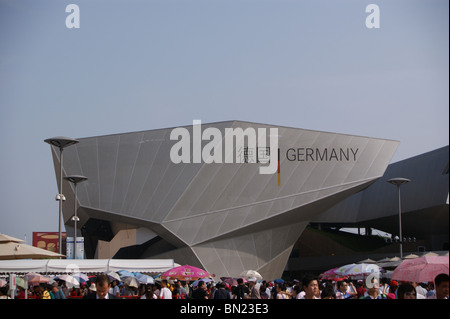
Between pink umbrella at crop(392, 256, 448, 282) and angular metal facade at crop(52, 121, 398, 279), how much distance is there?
80.9ft

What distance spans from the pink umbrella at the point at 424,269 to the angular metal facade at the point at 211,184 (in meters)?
24.7

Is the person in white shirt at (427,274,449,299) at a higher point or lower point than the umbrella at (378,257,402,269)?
higher

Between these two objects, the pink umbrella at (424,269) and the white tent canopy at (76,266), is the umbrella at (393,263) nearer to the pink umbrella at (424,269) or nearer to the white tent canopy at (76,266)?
the white tent canopy at (76,266)

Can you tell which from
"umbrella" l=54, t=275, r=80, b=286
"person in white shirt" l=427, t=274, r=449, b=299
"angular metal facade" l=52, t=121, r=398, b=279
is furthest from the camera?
"angular metal facade" l=52, t=121, r=398, b=279

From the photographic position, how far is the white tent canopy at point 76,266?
21.7 m

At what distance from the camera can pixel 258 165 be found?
37469mm

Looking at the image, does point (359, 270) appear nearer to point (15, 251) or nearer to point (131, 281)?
point (131, 281)

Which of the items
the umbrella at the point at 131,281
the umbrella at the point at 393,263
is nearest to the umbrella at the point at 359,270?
the umbrella at the point at 131,281

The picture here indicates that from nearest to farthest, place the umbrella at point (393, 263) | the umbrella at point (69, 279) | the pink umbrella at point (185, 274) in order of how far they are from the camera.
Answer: the umbrella at point (69, 279) < the pink umbrella at point (185, 274) < the umbrella at point (393, 263)

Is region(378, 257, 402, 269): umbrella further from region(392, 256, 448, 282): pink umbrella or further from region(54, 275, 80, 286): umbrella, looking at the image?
region(392, 256, 448, 282): pink umbrella

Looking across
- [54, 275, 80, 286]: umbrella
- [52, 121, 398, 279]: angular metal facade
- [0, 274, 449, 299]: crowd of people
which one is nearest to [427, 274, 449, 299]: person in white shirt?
[0, 274, 449, 299]: crowd of people

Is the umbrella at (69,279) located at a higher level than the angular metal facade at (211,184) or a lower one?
lower

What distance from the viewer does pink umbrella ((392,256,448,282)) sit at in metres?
11.5
